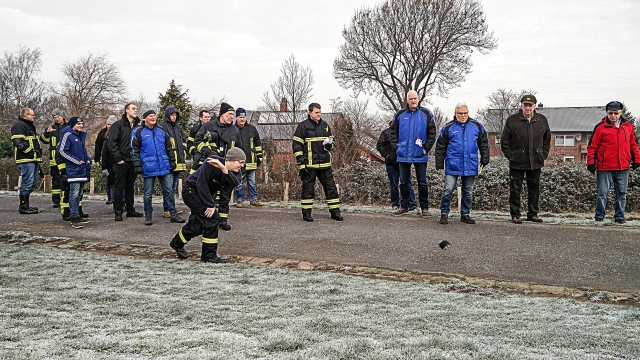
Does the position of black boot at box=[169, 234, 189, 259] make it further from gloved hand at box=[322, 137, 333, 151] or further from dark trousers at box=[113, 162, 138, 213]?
dark trousers at box=[113, 162, 138, 213]

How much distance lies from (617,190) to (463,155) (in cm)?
299

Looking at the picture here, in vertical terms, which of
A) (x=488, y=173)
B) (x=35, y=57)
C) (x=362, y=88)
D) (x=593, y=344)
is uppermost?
(x=35, y=57)

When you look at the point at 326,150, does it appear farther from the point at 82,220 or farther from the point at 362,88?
the point at 362,88

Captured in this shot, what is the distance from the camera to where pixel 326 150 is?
8820 millimetres

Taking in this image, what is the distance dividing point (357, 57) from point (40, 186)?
67.5 ft

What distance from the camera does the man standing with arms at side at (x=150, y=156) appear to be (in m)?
8.81

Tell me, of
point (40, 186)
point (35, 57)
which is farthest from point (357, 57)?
point (35, 57)

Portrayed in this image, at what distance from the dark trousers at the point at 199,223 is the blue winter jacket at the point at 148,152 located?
9.30 ft

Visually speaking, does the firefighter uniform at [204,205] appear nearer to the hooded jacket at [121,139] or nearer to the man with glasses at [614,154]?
the hooded jacket at [121,139]

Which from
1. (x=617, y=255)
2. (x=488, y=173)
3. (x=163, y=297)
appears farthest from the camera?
(x=488, y=173)

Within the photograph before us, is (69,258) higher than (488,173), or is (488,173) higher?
(488,173)

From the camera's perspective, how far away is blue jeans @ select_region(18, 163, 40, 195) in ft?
33.5

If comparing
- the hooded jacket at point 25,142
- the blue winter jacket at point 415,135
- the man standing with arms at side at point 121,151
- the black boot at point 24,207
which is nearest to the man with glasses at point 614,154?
the blue winter jacket at point 415,135

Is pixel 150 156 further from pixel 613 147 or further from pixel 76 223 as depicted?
pixel 613 147
